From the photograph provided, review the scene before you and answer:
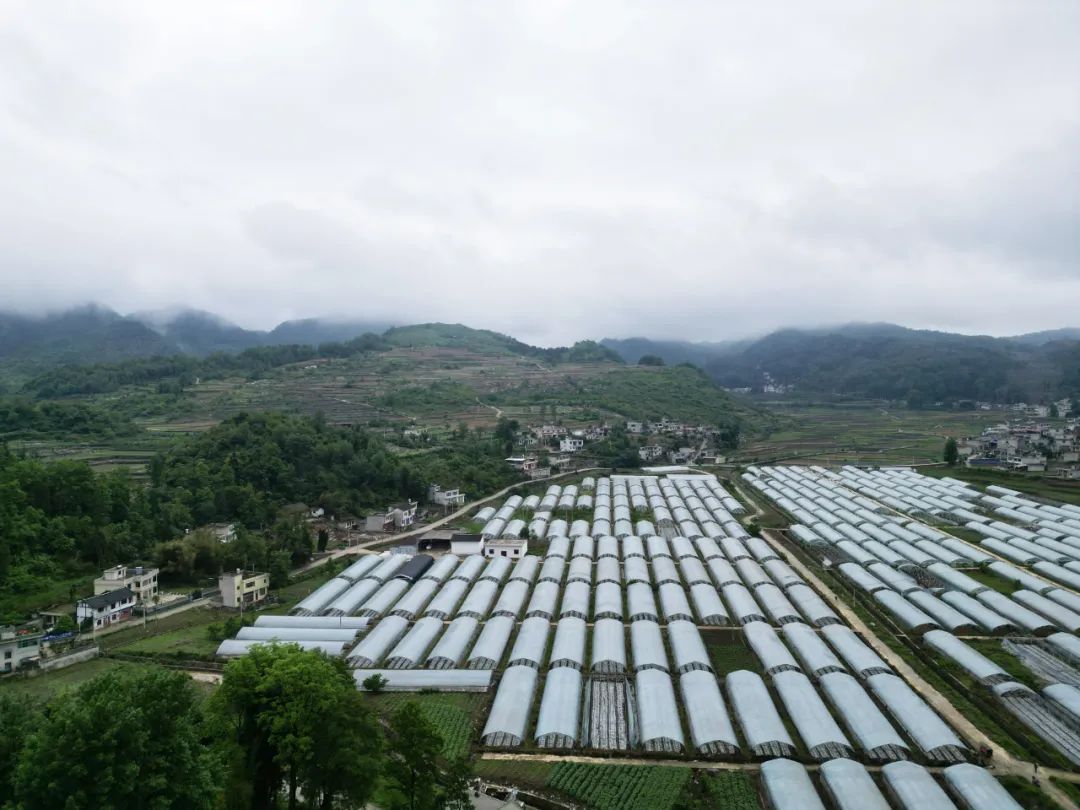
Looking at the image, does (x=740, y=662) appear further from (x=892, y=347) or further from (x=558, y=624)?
(x=892, y=347)

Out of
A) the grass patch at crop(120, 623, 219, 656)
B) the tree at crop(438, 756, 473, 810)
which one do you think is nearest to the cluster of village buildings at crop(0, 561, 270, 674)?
the grass patch at crop(120, 623, 219, 656)

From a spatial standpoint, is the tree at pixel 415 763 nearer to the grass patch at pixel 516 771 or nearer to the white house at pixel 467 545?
the grass patch at pixel 516 771

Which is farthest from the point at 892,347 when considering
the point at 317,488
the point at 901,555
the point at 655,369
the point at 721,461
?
the point at 317,488

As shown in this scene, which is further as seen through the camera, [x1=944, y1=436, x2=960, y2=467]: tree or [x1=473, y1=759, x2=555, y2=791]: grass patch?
[x1=944, y1=436, x2=960, y2=467]: tree

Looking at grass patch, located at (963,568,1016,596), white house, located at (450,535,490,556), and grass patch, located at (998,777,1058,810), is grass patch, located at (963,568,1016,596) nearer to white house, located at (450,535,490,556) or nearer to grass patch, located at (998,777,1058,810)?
grass patch, located at (998,777,1058,810)

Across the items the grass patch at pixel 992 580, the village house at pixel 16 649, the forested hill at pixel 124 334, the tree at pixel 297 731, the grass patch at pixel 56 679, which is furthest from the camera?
the forested hill at pixel 124 334

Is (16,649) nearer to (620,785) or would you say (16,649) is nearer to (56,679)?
(56,679)

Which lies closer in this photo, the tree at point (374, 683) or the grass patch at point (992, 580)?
the tree at point (374, 683)

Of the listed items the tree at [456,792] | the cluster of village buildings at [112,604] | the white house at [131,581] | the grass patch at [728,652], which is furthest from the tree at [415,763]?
the white house at [131,581]
